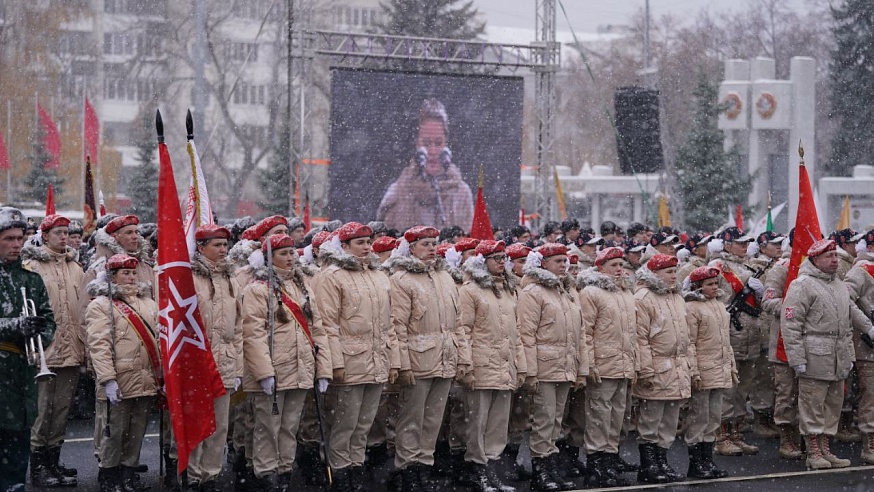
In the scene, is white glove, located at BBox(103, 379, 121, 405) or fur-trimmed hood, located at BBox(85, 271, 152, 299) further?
fur-trimmed hood, located at BBox(85, 271, 152, 299)

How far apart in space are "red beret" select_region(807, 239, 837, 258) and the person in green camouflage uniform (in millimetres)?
6554

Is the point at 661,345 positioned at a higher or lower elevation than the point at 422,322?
lower

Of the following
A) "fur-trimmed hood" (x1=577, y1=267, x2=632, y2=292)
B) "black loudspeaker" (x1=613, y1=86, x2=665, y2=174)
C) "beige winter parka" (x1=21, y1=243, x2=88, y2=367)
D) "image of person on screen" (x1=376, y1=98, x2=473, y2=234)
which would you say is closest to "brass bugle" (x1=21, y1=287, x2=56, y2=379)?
"beige winter parka" (x1=21, y1=243, x2=88, y2=367)

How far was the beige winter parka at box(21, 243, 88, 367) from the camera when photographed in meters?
9.70

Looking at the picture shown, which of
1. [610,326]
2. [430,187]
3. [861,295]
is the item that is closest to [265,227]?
[610,326]

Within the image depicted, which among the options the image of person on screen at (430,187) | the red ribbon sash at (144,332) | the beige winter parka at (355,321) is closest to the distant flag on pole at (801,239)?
the beige winter parka at (355,321)

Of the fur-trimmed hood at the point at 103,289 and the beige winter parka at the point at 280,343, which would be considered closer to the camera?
the beige winter parka at the point at 280,343

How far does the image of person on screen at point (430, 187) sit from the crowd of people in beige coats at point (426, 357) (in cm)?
1093

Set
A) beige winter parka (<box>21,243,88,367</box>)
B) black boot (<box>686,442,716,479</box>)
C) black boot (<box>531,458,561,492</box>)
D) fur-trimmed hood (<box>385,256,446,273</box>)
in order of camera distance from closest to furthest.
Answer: fur-trimmed hood (<box>385,256,446,273</box>)
black boot (<box>531,458,561,492</box>)
beige winter parka (<box>21,243,88,367</box>)
black boot (<box>686,442,716,479</box>)

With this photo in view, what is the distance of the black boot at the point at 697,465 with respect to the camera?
10078 mm

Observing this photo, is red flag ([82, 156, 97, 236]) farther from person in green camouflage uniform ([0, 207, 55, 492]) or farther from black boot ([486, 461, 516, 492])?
person in green camouflage uniform ([0, 207, 55, 492])

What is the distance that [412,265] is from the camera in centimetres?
933

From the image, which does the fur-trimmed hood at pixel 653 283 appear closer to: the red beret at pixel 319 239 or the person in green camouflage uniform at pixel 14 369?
the red beret at pixel 319 239

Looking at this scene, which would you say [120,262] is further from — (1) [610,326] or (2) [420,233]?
(1) [610,326]
